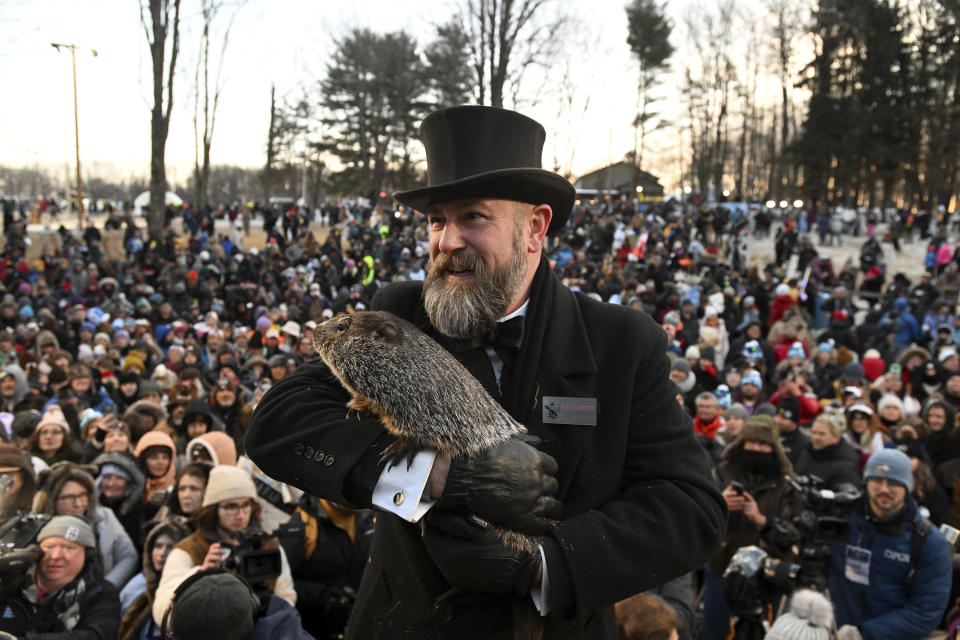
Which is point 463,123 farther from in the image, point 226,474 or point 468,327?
point 226,474

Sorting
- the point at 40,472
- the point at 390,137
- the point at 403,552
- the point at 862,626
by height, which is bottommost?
the point at 862,626

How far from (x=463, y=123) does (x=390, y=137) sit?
4597 cm

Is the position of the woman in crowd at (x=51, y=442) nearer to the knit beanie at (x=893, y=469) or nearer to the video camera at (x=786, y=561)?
the video camera at (x=786, y=561)

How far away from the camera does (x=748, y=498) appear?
452 cm

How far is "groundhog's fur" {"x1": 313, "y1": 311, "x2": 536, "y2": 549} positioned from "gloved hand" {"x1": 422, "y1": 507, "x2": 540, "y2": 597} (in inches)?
1.6

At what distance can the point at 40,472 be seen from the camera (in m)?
4.89

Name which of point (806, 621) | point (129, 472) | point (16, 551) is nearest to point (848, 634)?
point (806, 621)

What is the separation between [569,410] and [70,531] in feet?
11.6

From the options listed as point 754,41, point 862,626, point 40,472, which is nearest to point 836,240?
point 754,41

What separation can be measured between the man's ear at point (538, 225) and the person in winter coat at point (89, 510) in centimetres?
390

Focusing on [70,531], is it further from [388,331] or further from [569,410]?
[569,410]

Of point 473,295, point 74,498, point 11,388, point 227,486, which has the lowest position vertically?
point 11,388

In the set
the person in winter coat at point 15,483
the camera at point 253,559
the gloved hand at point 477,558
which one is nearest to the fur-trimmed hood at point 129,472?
the person in winter coat at point 15,483

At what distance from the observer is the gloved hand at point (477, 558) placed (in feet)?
4.83
